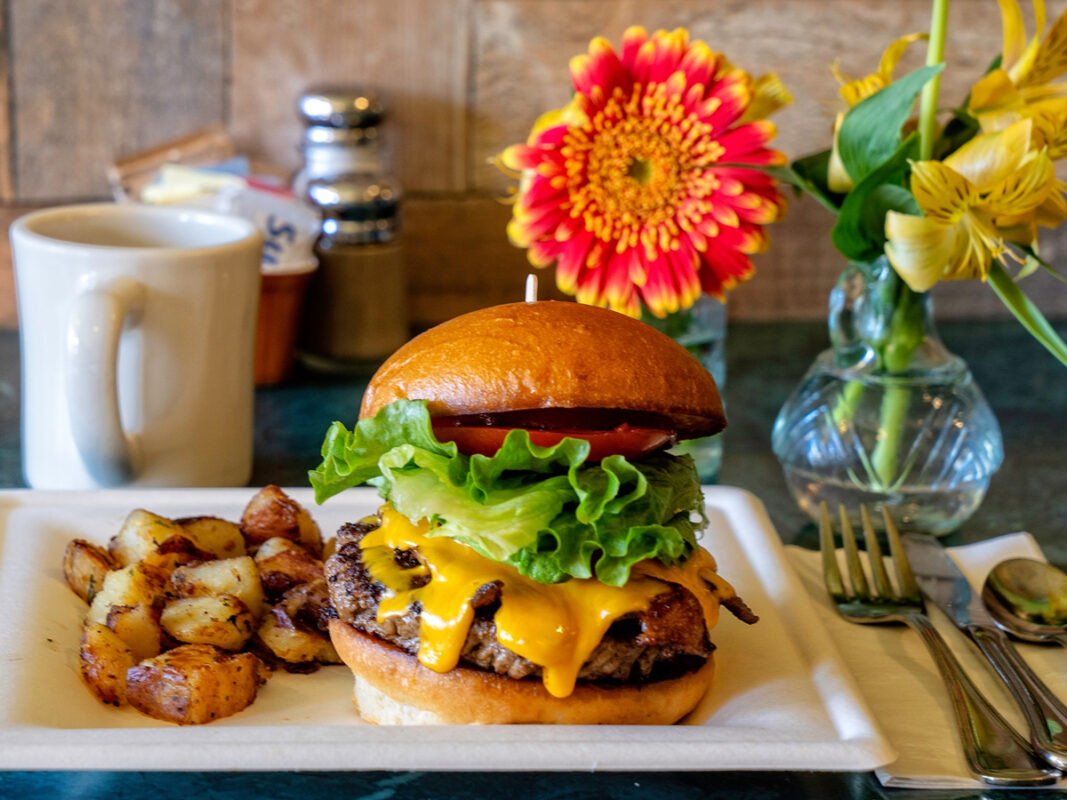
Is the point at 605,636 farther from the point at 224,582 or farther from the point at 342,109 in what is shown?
the point at 342,109

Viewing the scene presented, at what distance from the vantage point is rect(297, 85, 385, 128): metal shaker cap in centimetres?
195

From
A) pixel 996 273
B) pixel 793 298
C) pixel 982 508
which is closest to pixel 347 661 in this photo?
pixel 996 273

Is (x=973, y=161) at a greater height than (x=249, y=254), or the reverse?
(x=973, y=161)

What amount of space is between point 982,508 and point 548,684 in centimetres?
86

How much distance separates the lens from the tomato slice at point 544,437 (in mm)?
994

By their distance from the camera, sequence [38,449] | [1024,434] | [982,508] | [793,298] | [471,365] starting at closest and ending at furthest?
1. [471,365]
2. [38,449]
3. [982,508]
4. [1024,434]
5. [793,298]

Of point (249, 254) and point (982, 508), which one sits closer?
point (249, 254)

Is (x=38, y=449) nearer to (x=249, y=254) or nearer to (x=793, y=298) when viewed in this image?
(x=249, y=254)

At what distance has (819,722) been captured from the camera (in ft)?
3.04

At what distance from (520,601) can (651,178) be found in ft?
1.95

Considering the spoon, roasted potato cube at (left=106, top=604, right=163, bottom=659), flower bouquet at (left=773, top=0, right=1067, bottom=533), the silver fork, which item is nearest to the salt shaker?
flower bouquet at (left=773, top=0, right=1067, bottom=533)

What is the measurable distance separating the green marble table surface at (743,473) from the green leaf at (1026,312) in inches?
14.0

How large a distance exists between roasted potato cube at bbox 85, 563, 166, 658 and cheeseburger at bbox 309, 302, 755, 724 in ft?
0.57

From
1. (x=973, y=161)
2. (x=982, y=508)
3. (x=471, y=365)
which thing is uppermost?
(x=973, y=161)
